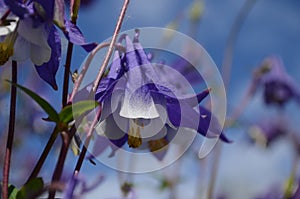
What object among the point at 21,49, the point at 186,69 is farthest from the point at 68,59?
the point at 186,69

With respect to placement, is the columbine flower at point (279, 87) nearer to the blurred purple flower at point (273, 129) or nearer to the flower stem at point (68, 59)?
the blurred purple flower at point (273, 129)

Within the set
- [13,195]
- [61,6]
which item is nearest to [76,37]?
[61,6]

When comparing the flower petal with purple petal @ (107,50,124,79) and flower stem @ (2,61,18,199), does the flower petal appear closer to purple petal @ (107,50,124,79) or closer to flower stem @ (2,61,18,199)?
flower stem @ (2,61,18,199)

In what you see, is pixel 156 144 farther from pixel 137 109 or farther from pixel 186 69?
pixel 186 69

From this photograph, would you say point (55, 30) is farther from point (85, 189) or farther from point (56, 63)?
point (85, 189)

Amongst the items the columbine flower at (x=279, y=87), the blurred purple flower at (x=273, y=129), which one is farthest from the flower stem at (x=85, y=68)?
the blurred purple flower at (x=273, y=129)

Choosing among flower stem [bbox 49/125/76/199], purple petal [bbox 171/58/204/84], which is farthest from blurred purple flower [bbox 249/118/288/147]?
flower stem [bbox 49/125/76/199]
